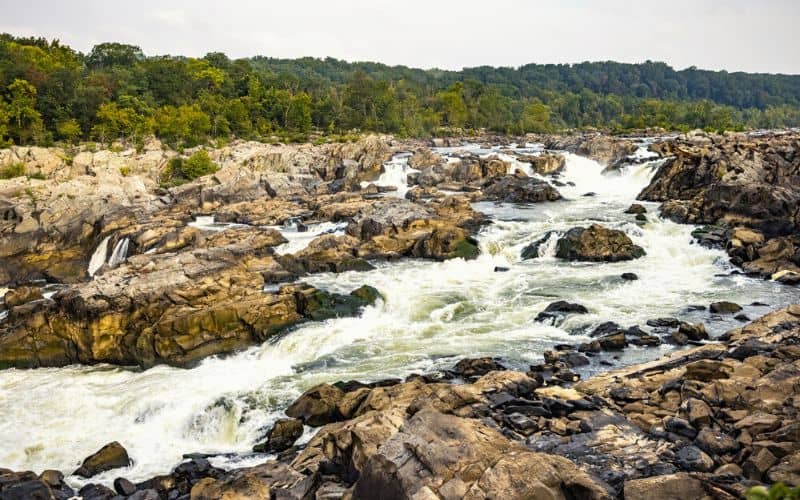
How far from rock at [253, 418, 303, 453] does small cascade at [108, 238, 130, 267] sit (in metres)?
24.2

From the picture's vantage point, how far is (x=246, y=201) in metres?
50.1

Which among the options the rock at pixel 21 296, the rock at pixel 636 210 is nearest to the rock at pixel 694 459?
the rock at pixel 21 296

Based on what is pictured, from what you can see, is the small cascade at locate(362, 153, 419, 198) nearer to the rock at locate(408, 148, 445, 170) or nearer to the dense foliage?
the rock at locate(408, 148, 445, 170)

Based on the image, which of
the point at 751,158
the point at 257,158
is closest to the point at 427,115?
the point at 257,158

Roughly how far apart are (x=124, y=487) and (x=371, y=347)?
9.97 metres

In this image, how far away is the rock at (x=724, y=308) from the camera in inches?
936

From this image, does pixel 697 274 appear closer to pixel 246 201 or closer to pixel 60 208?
Answer: pixel 246 201

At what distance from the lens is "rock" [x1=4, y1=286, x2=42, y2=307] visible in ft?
92.0

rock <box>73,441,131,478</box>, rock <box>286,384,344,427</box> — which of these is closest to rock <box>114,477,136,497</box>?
rock <box>73,441,131,478</box>

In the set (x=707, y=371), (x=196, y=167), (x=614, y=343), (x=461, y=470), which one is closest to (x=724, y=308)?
(x=614, y=343)

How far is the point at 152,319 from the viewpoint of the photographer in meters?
23.5

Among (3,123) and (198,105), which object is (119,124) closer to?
(3,123)

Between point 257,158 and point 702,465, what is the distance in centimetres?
5566

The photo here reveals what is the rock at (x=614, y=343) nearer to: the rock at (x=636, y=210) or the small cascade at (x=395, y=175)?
the rock at (x=636, y=210)
